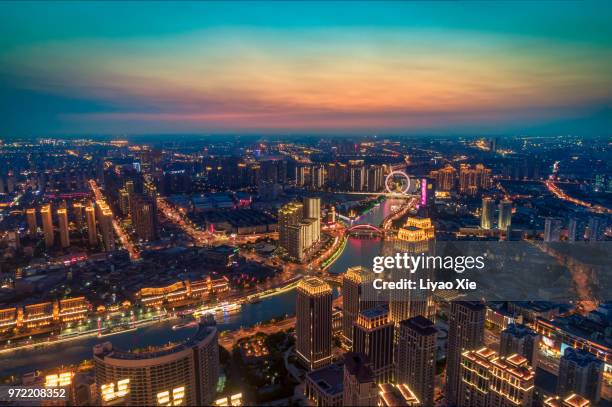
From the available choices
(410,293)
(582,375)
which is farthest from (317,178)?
(582,375)

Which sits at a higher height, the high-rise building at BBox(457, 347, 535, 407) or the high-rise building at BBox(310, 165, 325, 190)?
the high-rise building at BBox(310, 165, 325, 190)

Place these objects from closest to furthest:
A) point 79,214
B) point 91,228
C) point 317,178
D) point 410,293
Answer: point 410,293 → point 91,228 → point 79,214 → point 317,178

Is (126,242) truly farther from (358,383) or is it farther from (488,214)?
(488,214)

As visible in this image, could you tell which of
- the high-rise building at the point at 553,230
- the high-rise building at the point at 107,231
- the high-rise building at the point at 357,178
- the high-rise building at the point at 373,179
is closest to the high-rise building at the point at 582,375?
the high-rise building at the point at 553,230

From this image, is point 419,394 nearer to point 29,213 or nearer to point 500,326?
point 500,326

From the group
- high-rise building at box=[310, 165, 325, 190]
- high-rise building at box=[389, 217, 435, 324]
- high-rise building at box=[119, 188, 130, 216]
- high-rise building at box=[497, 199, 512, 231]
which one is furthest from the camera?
high-rise building at box=[310, 165, 325, 190]

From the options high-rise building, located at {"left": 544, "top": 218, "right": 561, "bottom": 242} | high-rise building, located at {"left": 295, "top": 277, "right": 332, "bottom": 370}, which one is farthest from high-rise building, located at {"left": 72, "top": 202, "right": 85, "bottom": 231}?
high-rise building, located at {"left": 544, "top": 218, "right": 561, "bottom": 242}

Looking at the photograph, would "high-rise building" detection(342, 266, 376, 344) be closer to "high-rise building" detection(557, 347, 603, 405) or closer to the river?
the river
